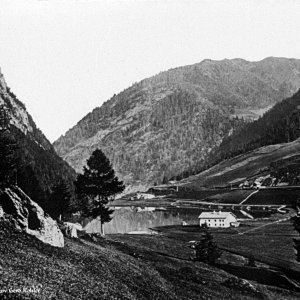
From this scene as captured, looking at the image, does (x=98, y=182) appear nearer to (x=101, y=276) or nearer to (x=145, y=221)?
(x=101, y=276)

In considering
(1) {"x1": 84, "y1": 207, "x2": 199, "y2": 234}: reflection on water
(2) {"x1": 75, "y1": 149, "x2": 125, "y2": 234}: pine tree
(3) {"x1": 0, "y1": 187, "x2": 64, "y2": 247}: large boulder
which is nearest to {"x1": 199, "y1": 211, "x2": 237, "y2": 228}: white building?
(1) {"x1": 84, "y1": 207, "x2": 199, "y2": 234}: reflection on water

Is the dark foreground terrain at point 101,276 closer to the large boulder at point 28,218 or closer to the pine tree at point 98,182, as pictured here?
the large boulder at point 28,218

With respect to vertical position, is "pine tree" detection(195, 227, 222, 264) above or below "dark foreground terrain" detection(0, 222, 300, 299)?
below

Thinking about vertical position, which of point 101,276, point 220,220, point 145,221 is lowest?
point 145,221

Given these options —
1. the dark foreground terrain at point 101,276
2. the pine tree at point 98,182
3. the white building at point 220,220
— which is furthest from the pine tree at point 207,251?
the white building at point 220,220

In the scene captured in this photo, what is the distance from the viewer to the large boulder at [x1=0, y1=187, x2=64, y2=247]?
1522 inches

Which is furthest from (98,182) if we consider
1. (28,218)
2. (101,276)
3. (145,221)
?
(145,221)

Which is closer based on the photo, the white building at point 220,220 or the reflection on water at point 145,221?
the white building at point 220,220

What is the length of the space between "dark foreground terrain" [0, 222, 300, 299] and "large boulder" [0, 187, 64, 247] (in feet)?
3.71

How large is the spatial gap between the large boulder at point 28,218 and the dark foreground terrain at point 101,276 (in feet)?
3.71

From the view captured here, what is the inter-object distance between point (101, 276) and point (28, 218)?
31.6 ft

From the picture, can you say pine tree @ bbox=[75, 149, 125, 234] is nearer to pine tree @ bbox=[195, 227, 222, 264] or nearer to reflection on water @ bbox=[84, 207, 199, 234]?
pine tree @ bbox=[195, 227, 222, 264]

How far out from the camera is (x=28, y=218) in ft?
129

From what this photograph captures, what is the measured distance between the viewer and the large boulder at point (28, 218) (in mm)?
38656
